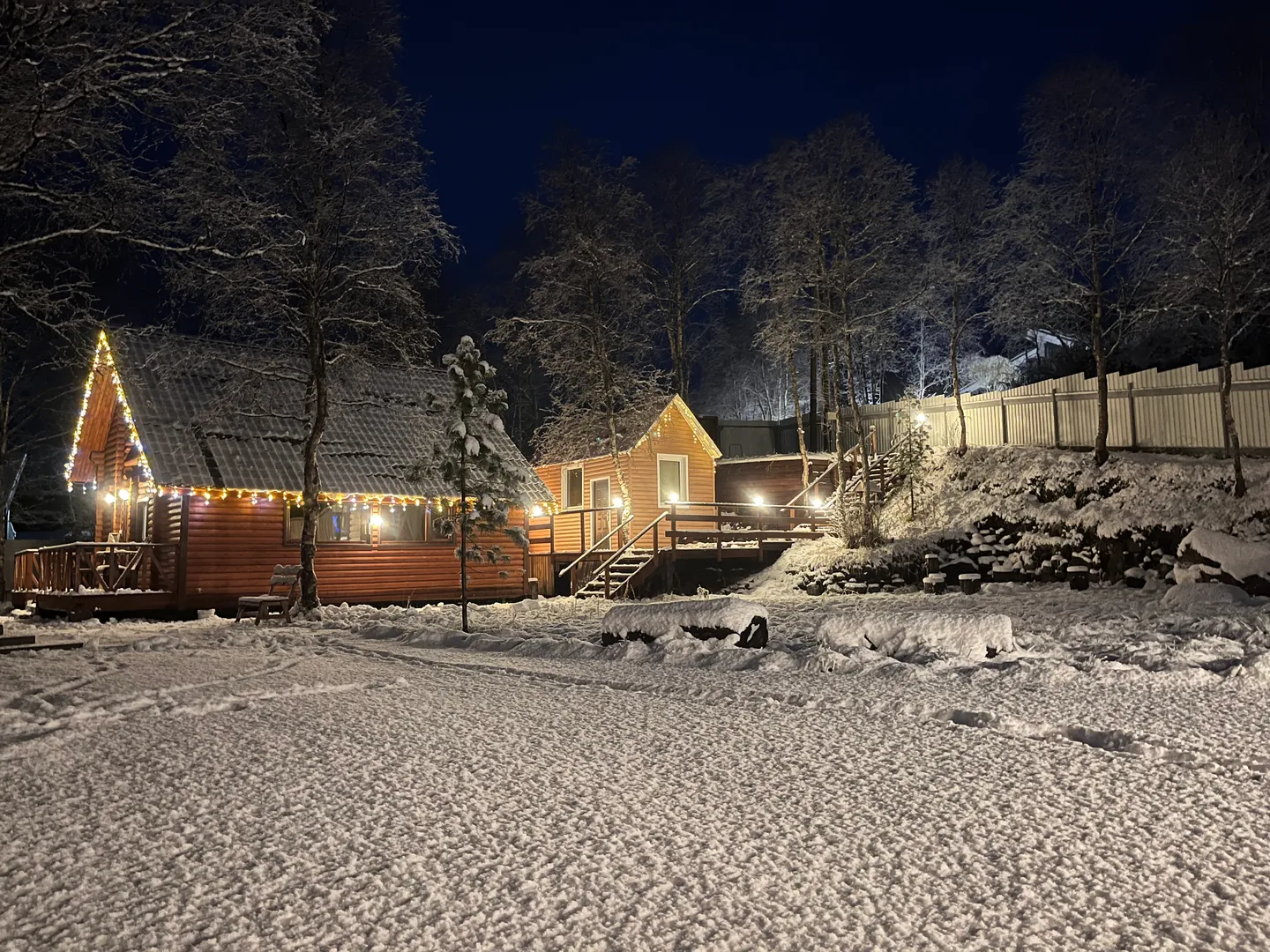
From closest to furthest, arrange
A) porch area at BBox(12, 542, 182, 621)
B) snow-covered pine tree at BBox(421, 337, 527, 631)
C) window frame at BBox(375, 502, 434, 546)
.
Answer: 1. snow-covered pine tree at BBox(421, 337, 527, 631)
2. porch area at BBox(12, 542, 182, 621)
3. window frame at BBox(375, 502, 434, 546)

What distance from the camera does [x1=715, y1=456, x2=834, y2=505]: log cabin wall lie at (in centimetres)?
2934

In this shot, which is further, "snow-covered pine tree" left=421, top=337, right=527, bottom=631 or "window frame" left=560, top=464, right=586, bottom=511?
"window frame" left=560, top=464, right=586, bottom=511

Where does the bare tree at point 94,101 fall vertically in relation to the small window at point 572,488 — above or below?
above

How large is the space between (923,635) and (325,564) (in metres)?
15.4

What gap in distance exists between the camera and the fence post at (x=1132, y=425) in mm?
21297

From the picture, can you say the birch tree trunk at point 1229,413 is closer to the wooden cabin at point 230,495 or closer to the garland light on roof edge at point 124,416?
the wooden cabin at point 230,495

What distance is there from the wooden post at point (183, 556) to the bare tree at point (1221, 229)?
21041 mm

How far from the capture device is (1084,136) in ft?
66.9

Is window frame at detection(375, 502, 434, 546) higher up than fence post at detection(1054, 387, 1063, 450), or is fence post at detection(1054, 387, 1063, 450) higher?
fence post at detection(1054, 387, 1063, 450)

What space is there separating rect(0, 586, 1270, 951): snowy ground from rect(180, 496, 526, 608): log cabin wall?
10.8 meters

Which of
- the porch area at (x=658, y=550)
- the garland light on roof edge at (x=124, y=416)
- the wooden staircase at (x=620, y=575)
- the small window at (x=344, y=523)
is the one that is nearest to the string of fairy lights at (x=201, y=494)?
the garland light on roof edge at (x=124, y=416)

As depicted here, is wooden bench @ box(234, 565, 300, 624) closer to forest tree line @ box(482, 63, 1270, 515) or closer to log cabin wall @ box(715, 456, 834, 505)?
forest tree line @ box(482, 63, 1270, 515)

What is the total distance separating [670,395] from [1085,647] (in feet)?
56.9

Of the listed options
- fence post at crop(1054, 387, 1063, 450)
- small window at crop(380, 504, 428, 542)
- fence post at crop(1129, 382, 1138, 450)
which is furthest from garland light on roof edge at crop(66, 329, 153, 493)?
fence post at crop(1129, 382, 1138, 450)
